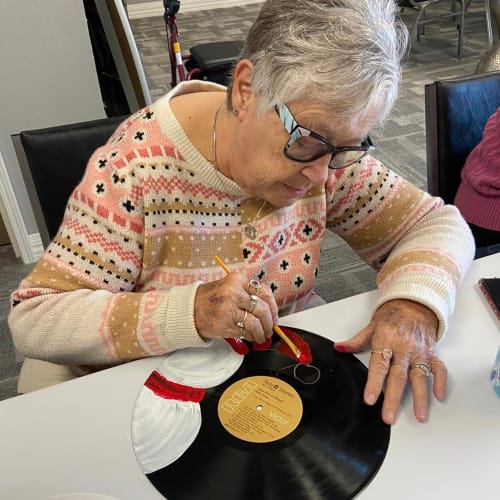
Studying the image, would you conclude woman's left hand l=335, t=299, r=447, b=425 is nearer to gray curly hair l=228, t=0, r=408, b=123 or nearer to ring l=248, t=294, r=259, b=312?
→ ring l=248, t=294, r=259, b=312

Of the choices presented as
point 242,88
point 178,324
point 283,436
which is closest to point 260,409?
point 283,436

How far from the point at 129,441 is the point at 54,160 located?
0.65 metres

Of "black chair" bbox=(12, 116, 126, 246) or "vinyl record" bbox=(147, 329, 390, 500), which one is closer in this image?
"vinyl record" bbox=(147, 329, 390, 500)

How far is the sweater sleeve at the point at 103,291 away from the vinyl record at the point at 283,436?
12 cm

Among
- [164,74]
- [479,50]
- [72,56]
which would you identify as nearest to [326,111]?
[72,56]

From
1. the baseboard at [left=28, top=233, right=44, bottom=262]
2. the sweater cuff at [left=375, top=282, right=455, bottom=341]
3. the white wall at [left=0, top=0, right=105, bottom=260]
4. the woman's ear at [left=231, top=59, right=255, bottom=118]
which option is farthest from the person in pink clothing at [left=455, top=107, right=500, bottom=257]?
the baseboard at [left=28, top=233, right=44, bottom=262]

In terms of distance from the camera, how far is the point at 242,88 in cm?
81

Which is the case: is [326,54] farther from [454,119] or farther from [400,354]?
[454,119]

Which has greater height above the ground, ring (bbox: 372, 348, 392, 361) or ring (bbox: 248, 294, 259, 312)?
ring (bbox: 248, 294, 259, 312)

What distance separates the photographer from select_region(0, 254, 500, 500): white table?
666 millimetres

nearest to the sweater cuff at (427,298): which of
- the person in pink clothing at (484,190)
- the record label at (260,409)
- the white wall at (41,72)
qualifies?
the record label at (260,409)

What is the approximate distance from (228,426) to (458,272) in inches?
20.1

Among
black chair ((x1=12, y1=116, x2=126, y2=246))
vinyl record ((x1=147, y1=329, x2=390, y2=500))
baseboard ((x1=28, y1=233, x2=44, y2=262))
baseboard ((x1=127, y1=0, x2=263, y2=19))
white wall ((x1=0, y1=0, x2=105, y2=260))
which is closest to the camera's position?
vinyl record ((x1=147, y1=329, x2=390, y2=500))

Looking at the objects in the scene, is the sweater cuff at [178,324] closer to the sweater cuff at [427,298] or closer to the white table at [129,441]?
the white table at [129,441]
